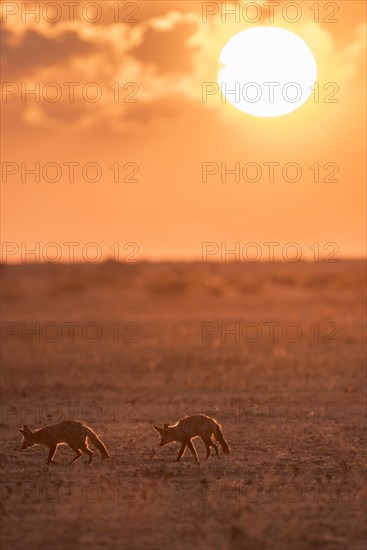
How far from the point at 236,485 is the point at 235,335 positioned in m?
23.2

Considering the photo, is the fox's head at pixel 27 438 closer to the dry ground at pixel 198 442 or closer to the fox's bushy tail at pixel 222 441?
the dry ground at pixel 198 442

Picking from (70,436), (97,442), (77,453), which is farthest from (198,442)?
(70,436)

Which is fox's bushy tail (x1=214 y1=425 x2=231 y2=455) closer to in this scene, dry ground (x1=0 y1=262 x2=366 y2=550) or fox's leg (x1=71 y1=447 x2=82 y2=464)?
dry ground (x1=0 y1=262 x2=366 y2=550)

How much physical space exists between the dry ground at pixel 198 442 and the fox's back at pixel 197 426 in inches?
18.2

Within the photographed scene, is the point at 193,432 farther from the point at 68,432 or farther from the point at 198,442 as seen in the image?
the point at 198,442

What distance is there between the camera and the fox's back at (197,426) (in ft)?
44.3

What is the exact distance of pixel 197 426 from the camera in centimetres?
1351

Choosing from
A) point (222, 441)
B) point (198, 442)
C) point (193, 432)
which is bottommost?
point (198, 442)

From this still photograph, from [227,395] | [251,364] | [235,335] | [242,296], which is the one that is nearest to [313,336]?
[235,335]

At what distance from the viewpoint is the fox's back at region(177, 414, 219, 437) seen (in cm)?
1350

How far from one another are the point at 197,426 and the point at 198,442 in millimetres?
2198

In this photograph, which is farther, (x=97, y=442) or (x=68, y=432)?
(x=97, y=442)

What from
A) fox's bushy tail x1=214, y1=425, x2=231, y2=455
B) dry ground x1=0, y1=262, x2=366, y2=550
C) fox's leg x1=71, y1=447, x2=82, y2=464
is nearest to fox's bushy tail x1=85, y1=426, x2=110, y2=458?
fox's leg x1=71, y1=447, x2=82, y2=464

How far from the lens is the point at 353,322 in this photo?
38812 mm
